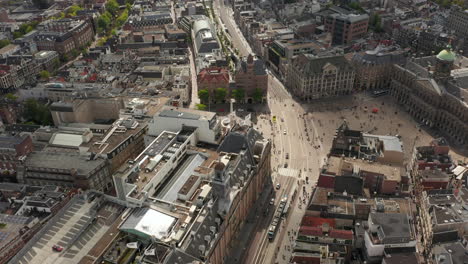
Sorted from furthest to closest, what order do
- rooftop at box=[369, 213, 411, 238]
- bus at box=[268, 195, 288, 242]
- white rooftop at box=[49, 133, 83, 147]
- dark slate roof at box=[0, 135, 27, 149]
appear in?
white rooftop at box=[49, 133, 83, 147]
dark slate roof at box=[0, 135, 27, 149]
bus at box=[268, 195, 288, 242]
rooftop at box=[369, 213, 411, 238]

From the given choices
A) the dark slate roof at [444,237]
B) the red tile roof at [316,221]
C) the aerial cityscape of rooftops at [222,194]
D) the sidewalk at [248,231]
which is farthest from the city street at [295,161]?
the dark slate roof at [444,237]

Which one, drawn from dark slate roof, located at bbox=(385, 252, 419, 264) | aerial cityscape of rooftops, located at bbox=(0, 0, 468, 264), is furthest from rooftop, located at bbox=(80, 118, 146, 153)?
dark slate roof, located at bbox=(385, 252, 419, 264)

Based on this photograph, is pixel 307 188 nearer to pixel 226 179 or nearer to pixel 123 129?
pixel 226 179

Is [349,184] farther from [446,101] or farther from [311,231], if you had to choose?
[446,101]

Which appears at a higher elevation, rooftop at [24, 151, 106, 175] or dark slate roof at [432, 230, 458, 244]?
rooftop at [24, 151, 106, 175]

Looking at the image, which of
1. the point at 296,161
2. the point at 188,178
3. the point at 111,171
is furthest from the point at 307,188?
the point at 111,171

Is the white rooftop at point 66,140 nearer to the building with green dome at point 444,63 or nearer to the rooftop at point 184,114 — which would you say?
the rooftop at point 184,114

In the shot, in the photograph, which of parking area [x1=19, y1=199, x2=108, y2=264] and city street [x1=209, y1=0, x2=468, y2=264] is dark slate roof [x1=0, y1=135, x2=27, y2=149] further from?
city street [x1=209, y1=0, x2=468, y2=264]

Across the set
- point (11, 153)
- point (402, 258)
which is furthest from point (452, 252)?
point (11, 153)
